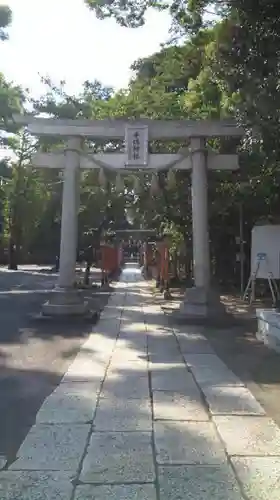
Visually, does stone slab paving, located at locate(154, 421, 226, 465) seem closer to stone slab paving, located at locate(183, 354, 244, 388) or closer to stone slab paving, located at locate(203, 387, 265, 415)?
stone slab paving, located at locate(203, 387, 265, 415)

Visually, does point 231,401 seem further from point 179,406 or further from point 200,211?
point 200,211

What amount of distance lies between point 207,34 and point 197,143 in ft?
8.94

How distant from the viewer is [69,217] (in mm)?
15164

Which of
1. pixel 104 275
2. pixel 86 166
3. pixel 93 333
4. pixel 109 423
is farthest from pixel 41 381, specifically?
pixel 104 275

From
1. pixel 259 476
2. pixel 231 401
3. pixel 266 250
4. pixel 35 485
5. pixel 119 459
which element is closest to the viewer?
pixel 35 485

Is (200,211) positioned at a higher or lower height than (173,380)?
higher

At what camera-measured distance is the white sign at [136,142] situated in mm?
15281

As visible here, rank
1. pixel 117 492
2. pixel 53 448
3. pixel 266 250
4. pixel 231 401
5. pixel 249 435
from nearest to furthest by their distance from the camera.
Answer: pixel 117 492 → pixel 53 448 → pixel 249 435 → pixel 231 401 → pixel 266 250

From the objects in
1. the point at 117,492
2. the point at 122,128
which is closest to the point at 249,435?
the point at 117,492

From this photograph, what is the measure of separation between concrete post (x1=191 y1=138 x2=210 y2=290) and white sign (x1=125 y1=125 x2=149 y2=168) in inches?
49.2

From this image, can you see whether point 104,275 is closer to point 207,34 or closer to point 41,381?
point 207,34

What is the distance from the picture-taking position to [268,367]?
8570 millimetres

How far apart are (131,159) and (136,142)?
442 mm

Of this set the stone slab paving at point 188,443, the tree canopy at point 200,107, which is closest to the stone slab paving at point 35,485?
the stone slab paving at point 188,443
